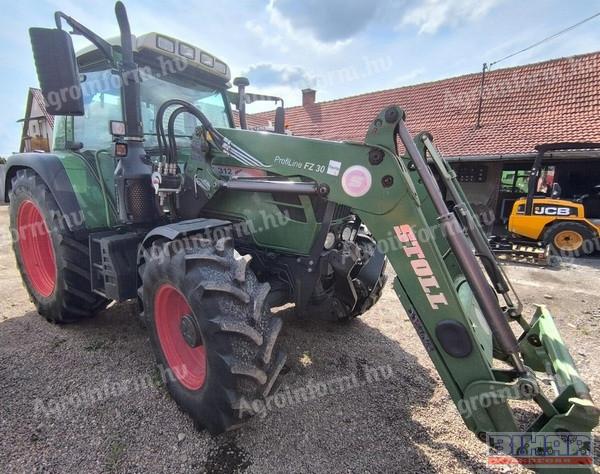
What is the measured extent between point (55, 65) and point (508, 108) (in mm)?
12479

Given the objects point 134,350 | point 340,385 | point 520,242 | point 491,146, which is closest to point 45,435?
point 134,350

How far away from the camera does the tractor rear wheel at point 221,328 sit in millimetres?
2010

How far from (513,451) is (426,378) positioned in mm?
1217

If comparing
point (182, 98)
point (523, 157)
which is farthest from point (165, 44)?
point (523, 157)

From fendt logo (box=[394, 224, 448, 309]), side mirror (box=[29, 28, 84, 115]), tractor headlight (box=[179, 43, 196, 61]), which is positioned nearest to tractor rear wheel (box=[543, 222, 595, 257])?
fendt logo (box=[394, 224, 448, 309])

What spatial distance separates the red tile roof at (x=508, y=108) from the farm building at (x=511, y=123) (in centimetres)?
2

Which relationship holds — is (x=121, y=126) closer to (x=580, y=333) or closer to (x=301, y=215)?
(x=301, y=215)

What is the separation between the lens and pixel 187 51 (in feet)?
10.2

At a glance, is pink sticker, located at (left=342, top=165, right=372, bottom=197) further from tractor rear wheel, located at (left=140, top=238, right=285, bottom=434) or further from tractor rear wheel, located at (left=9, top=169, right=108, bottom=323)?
tractor rear wheel, located at (left=9, top=169, right=108, bottom=323)

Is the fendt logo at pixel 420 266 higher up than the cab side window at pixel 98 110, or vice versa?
the cab side window at pixel 98 110

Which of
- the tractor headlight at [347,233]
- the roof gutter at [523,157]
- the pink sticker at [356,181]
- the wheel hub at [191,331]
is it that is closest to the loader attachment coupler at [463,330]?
the pink sticker at [356,181]

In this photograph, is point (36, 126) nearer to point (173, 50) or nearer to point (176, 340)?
point (173, 50)

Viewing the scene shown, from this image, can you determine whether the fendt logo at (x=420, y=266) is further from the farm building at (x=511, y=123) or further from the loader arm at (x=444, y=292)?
the farm building at (x=511, y=123)

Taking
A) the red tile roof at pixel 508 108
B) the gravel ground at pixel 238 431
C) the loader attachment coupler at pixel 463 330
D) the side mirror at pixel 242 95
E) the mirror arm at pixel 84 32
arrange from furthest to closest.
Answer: the red tile roof at pixel 508 108 < the side mirror at pixel 242 95 < the mirror arm at pixel 84 32 < the gravel ground at pixel 238 431 < the loader attachment coupler at pixel 463 330
